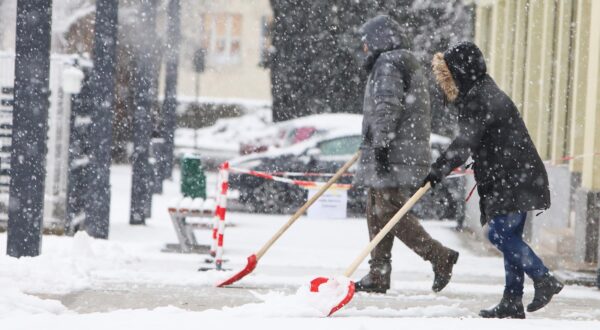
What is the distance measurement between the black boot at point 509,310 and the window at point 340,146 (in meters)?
9.48

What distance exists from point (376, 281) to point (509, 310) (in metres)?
1.36

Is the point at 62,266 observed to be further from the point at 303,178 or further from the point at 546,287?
the point at 303,178

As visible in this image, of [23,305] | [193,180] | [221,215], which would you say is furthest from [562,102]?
[23,305]

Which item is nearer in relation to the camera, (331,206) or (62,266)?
(62,266)

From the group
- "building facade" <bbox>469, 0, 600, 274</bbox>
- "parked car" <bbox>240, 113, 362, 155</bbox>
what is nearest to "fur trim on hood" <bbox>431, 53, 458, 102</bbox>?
"building facade" <bbox>469, 0, 600, 274</bbox>

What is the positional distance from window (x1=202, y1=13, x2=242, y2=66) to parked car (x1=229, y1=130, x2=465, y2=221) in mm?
29590

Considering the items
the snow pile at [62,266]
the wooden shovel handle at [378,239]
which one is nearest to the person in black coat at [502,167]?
the wooden shovel handle at [378,239]

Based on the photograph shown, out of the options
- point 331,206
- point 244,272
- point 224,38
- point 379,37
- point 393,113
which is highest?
point 224,38

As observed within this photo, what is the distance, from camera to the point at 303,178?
1594 centimetres

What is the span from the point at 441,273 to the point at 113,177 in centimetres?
1762

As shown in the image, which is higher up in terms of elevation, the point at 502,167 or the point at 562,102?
the point at 562,102

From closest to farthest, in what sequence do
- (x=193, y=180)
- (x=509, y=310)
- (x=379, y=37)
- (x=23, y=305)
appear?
(x=23, y=305), (x=509, y=310), (x=379, y=37), (x=193, y=180)

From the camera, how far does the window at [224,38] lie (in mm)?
45719

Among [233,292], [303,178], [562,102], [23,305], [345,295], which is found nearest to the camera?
[23,305]
